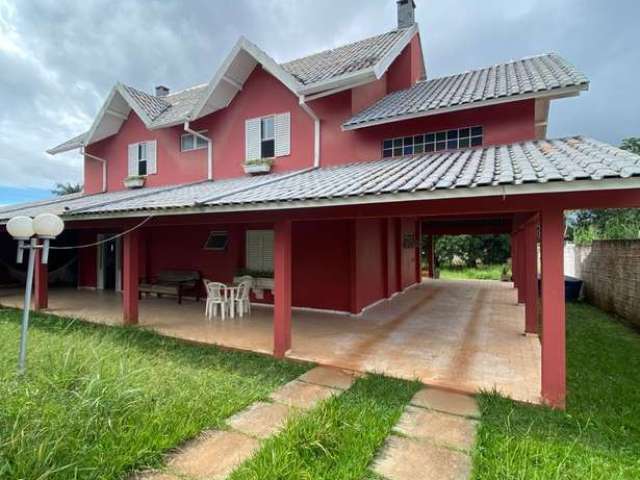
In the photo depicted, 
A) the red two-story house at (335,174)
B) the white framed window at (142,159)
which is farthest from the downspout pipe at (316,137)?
the white framed window at (142,159)

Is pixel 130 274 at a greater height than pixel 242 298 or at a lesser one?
greater

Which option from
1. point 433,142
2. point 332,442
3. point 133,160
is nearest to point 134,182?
point 133,160

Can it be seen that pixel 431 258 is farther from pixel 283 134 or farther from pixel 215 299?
pixel 215 299

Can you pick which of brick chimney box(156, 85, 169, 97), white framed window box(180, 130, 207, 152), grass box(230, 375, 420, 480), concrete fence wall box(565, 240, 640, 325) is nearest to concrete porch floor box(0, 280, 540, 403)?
grass box(230, 375, 420, 480)

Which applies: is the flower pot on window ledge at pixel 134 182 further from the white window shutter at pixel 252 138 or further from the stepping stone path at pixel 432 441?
the stepping stone path at pixel 432 441

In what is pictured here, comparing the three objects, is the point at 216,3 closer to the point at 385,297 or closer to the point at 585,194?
the point at 385,297

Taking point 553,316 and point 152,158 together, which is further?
point 152,158

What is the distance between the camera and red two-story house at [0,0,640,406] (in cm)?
454

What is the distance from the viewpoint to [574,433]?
3865mm

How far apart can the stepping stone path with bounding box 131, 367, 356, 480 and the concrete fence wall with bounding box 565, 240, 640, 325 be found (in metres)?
8.44

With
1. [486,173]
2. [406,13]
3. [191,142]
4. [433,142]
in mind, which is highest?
[406,13]

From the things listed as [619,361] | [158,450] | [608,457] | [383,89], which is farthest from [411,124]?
[158,450]

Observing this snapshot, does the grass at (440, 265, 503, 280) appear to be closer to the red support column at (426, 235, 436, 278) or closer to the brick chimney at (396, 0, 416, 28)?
the red support column at (426, 235, 436, 278)

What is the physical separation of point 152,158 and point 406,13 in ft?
34.5
